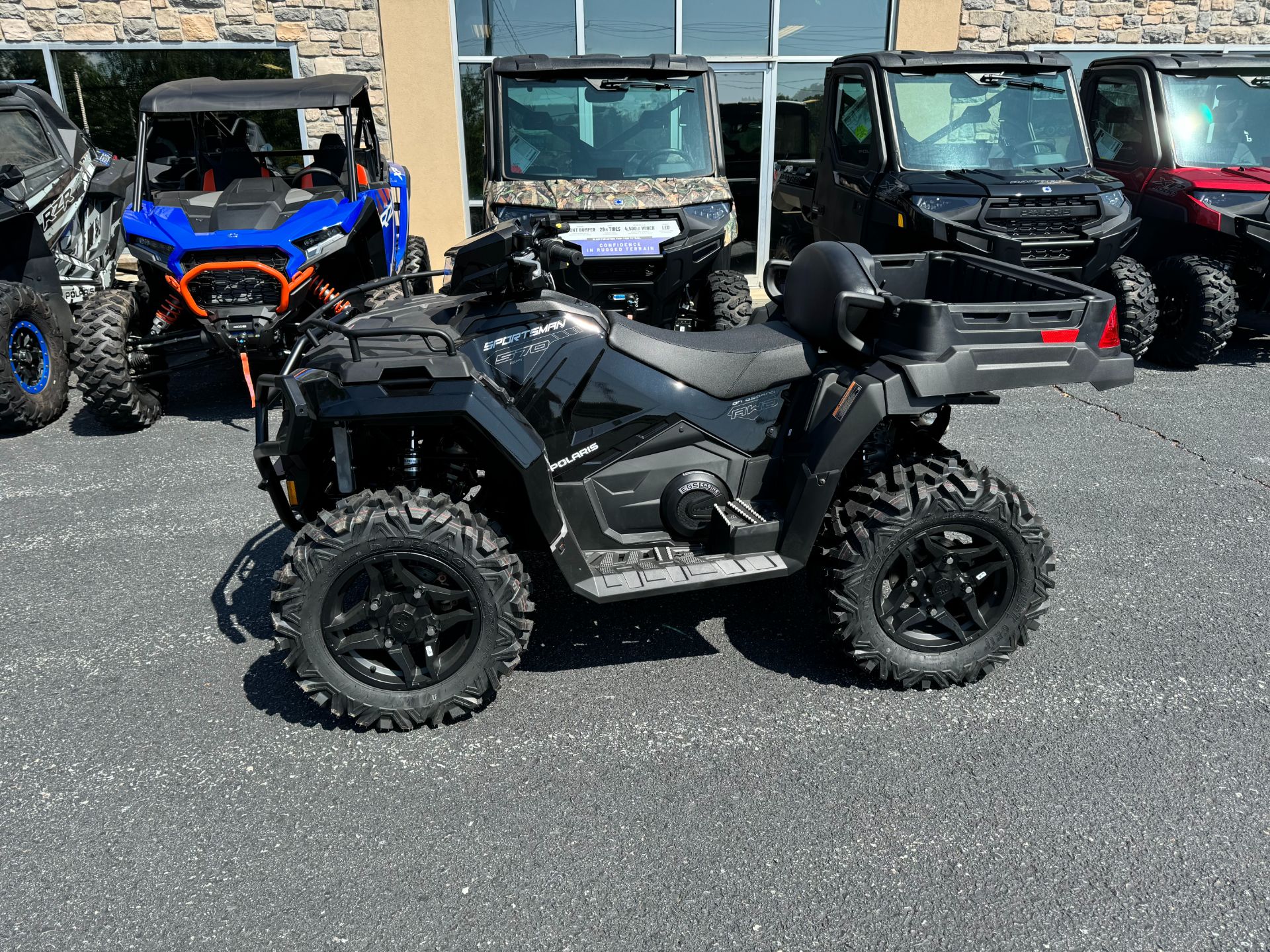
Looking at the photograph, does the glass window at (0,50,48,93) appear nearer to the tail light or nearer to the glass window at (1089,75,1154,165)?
the glass window at (1089,75,1154,165)

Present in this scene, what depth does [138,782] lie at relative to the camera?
288 cm

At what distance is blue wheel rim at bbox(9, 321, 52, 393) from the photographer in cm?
609

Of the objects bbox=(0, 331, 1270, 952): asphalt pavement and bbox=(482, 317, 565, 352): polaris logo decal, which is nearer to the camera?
bbox=(0, 331, 1270, 952): asphalt pavement

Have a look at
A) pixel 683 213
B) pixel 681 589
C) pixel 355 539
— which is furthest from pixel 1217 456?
pixel 355 539

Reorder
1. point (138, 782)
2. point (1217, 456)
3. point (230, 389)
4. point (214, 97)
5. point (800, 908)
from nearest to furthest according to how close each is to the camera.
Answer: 1. point (800, 908)
2. point (138, 782)
3. point (1217, 456)
4. point (214, 97)
5. point (230, 389)

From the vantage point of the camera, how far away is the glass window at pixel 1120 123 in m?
7.98

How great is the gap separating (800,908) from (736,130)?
31.4ft

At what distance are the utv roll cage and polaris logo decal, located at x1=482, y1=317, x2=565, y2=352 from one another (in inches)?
157

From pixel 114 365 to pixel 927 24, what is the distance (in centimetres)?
914

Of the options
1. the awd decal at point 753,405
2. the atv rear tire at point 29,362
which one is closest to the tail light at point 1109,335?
the awd decal at point 753,405

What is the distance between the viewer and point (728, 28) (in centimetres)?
1024

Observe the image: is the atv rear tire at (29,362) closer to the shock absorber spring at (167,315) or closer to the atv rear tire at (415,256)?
the shock absorber spring at (167,315)

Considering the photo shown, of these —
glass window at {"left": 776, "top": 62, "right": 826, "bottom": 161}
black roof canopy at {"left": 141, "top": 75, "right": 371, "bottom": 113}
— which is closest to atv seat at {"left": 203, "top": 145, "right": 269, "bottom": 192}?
black roof canopy at {"left": 141, "top": 75, "right": 371, "bottom": 113}

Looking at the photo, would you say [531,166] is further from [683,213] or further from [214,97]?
[214,97]
